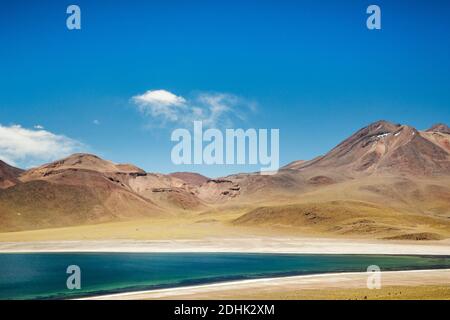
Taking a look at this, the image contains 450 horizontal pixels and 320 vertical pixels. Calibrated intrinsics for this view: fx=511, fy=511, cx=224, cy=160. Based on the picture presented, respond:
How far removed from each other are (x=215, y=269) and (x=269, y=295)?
2701cm

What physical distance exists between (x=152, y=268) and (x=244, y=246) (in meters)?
38.1

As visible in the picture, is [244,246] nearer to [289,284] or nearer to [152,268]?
[152,268]

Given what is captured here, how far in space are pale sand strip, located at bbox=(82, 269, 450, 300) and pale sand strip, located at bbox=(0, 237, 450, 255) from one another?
39.0 meters

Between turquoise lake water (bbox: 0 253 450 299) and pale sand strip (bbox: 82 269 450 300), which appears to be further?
turquoise lake water (bbox: 0 253 450 299)

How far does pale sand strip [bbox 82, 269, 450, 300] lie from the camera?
4234 centimetres

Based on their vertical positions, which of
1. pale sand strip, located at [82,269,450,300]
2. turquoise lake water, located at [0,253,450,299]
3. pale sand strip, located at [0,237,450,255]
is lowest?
turquoise lake water, located at [0,253,450,299]

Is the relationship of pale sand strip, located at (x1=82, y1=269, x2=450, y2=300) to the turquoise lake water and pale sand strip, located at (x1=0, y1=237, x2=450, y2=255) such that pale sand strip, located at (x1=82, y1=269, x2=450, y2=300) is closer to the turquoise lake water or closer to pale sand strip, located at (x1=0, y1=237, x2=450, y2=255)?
the turquoise lake water

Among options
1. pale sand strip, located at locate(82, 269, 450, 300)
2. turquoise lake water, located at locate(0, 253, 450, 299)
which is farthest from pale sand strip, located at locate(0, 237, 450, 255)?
pale sand strip, located at locate(82, 269, 450, 300)

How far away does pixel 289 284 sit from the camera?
4866 centimetres

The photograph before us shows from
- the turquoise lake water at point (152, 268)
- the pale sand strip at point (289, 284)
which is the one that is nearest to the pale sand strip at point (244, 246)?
the turquoise lake water at point (152, 268)

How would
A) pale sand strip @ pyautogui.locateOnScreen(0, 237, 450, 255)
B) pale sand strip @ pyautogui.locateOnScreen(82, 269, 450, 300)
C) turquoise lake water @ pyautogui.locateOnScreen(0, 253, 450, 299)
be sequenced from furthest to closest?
pale sand strip @ pyautogui.locateOnScreen(0, 237, 450, 255), turquoise lake water @ pyautogui.locateOnScreen(0, 253, 450, 299), pale sand strip @ pyautogui.locateOnScreen(82, 269, 450, 300)

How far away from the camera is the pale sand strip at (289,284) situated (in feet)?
139

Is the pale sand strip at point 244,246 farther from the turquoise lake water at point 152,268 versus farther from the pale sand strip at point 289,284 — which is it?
the pale sand strip at point 289,284
